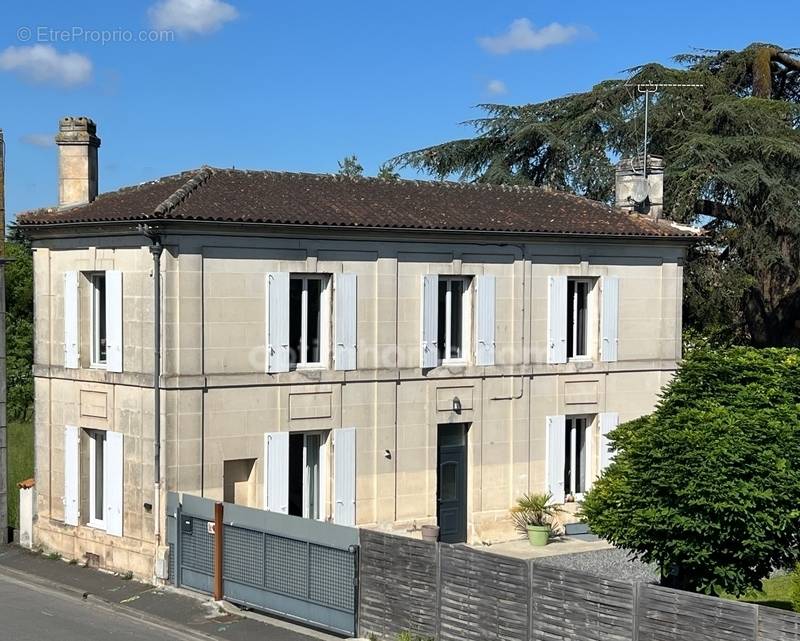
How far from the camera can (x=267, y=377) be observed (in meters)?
21.3

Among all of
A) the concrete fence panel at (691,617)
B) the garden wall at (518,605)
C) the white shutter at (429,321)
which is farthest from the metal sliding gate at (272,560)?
the white shutter at (429,321)

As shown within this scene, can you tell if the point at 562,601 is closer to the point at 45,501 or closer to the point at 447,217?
the point at 447,217

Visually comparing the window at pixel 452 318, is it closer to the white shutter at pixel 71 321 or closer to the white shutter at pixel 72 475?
the white shutter at pixel 71 321

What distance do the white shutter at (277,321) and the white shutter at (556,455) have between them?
642 centimetres

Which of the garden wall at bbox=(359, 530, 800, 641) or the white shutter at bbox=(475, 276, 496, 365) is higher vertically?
the white shutter at bbox=(475, 276, 496, 365)

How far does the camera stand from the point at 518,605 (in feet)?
47.9

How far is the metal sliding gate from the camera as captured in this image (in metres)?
16.8

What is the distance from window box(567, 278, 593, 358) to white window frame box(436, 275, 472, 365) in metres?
2.67

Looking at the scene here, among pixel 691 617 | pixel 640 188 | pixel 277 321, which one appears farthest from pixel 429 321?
pixel 691 617

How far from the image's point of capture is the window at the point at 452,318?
935 inches

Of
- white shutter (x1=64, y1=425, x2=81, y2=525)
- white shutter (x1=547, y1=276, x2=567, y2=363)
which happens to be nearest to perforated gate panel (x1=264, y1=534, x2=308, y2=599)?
white shutter (x1=64, y1=425, x2=81, y2=525)

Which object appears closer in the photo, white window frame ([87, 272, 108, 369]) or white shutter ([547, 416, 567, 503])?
white window frame ([87, 272, 108, 369])

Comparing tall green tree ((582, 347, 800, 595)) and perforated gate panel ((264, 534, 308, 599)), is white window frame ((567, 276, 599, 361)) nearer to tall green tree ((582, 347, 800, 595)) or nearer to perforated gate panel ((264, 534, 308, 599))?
tall green tree ((582, 347, 800, 595))

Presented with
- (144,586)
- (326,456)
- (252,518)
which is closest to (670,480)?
(252,518)
